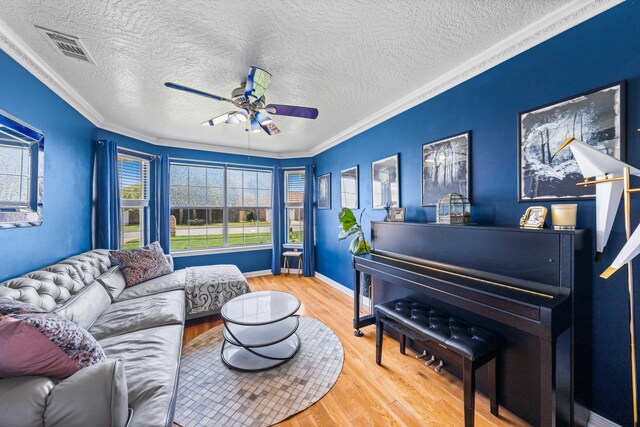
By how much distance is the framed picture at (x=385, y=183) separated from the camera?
9.78 feet

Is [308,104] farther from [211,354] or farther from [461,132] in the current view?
[211,354]

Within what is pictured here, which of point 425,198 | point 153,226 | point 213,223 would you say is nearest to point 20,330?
point 425,198

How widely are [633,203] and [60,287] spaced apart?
3.88 meters

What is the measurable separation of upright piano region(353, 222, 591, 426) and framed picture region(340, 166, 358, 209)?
5.77 ft

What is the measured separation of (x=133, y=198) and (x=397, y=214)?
4.19 m

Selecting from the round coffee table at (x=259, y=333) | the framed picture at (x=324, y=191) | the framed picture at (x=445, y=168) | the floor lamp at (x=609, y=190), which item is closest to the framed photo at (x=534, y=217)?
the floor lamp at (x=609, y=190)

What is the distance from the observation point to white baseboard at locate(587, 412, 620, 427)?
56.6 inches

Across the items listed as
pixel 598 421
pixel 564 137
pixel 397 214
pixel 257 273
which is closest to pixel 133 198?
pixel 257 273

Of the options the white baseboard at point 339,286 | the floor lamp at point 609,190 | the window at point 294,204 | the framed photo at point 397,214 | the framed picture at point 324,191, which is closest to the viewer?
the floor lamp at point 609,190

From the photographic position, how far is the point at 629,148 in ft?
4.51

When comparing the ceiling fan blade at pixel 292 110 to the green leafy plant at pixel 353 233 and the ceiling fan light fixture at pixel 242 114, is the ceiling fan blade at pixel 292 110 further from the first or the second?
the green leafy plant at pixel 353 233

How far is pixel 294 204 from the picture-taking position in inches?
207

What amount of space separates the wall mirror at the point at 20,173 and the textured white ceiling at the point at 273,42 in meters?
0.66

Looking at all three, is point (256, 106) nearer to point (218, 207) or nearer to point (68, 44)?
point (68, 44)
